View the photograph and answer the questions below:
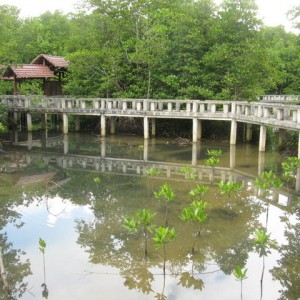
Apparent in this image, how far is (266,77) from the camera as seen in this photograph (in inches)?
924

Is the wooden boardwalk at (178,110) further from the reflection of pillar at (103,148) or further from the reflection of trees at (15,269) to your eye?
the reflection of trees at (15,269)

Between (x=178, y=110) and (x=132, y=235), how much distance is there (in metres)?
12.9

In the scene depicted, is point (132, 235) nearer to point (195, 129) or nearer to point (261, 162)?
point (261, 162)

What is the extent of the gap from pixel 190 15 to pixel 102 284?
1841 centimetres

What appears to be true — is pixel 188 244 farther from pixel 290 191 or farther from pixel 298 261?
pixel 290 191

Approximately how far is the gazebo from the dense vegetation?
0.95 m

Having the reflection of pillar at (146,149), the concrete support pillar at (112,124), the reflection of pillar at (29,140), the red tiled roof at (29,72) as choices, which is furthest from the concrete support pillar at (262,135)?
the red tiled roof at (29,72)

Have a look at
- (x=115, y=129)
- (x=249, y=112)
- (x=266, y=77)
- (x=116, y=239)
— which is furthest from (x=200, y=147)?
(x=116, y=239)

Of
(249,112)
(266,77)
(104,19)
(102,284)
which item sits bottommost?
(102,284)

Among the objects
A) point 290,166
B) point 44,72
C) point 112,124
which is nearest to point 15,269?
point 290,166

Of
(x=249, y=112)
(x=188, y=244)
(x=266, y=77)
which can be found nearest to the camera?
(x=188, y=244)

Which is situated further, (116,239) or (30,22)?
(30,22)

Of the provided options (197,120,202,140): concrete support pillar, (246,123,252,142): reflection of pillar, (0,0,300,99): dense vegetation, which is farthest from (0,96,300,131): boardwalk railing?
(246,123,252,142): reflection of pillar

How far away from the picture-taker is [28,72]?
1016 inches
